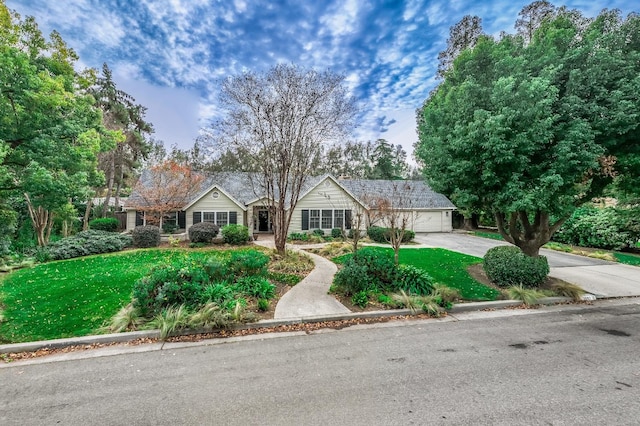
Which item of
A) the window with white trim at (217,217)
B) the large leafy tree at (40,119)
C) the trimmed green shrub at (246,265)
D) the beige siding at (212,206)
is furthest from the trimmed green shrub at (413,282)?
the window with white trim at (217,217)

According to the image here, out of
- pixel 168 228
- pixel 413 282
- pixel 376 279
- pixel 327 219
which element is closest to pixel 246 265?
pixel 376 279

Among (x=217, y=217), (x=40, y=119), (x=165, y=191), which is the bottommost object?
(x=217, y=217)

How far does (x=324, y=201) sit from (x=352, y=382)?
57.5 feet

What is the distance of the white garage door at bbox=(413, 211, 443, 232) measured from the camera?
2486 cm

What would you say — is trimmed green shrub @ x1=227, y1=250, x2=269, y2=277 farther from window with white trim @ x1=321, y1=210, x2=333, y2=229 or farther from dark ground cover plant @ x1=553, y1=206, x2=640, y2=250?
dark ground cover plant @ x1=553, y1=206, x2=640, y2=250

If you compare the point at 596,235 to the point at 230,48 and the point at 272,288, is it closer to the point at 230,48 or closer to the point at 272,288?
the point at 272,288

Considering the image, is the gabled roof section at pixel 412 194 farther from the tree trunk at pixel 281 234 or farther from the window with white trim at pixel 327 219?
the tree trunk at pixel 281 234

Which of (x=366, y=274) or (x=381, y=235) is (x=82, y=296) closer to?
(x=366, y=274)

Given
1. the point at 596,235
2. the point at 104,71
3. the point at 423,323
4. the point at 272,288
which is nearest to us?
the point at 423,323


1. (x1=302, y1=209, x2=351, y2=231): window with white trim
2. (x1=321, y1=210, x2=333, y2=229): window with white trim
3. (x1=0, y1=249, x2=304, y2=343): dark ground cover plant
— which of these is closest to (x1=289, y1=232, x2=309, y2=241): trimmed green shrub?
(x1=302, y1=209, x2=351, y2=231): window with white trim

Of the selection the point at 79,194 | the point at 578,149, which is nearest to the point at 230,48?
the point at 79,194

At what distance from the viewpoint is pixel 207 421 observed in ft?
10.3

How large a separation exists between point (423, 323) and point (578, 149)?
17.5 feet

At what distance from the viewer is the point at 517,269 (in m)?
8.21
